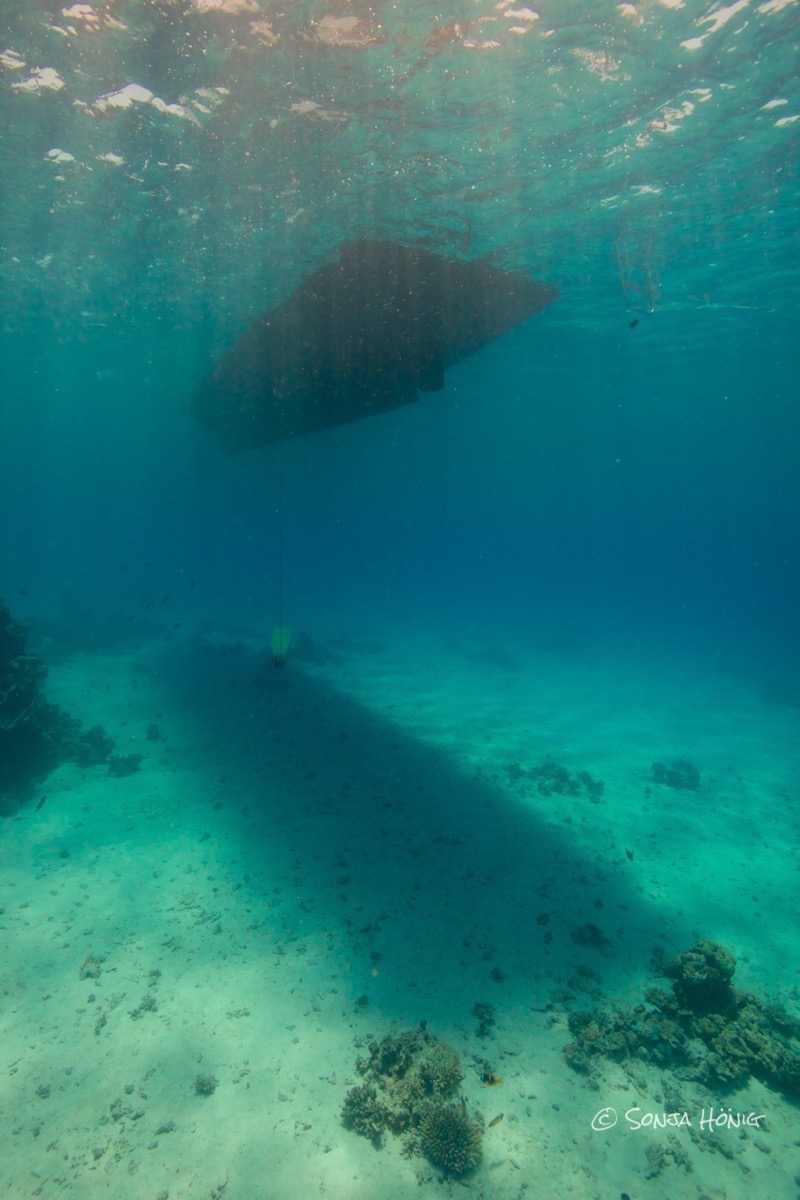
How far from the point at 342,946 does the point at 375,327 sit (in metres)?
13.7

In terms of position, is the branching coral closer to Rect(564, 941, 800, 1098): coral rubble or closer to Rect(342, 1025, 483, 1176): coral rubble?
Rect(342, 1025, 483, 1176): coral rubble

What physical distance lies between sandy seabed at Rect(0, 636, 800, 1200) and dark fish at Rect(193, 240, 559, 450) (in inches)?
401

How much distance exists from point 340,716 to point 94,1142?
427 inches

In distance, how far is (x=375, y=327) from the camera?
1360 centimetres

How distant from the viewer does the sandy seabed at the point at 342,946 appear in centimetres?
471

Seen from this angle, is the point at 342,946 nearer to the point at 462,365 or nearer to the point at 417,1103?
the point at 417,1103

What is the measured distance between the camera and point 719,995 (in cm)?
623

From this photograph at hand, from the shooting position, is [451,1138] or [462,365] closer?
[451,1138]

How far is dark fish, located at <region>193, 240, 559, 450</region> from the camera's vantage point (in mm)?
12867

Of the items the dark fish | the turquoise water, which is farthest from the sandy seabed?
the dark fish

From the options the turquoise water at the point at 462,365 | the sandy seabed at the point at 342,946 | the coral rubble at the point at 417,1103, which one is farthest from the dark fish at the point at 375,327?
the coral rubble at the point at 417,1103

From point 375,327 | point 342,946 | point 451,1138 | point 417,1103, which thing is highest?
point 375,327

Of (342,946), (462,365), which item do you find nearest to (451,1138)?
(342,946)

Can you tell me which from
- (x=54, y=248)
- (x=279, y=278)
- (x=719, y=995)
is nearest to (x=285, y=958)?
(x=719, y=995)
